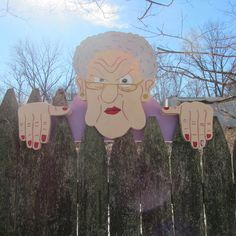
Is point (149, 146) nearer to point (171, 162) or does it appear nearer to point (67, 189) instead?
point (171, 162)

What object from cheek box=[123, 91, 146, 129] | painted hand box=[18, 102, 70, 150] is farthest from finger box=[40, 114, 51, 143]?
cheek box=[123, 91, 146, 129]

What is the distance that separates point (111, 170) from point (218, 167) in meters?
0.96

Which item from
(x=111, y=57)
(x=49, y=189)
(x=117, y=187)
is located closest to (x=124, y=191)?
(x=117, y=187)

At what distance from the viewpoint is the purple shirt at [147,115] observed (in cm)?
343

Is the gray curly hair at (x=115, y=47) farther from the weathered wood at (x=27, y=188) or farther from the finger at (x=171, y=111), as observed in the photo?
the weathered wood at (x=27, y=188)

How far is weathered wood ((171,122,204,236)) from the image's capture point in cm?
325

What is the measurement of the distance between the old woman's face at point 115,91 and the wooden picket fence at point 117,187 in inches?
6.5

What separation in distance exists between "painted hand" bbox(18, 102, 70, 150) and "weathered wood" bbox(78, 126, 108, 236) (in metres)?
0.37

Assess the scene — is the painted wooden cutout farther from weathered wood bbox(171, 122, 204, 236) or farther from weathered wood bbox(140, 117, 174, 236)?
weathered wood bbox(140, 117, 174, 236)

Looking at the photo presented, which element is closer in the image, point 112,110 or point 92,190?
point 92,190

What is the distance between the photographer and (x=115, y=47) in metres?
3.65

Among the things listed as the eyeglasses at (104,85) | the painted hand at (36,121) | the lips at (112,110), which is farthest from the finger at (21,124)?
the lips at (112,110)

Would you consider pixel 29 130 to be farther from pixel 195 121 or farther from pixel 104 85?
pixel 195 121

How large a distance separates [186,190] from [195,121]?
63cm
